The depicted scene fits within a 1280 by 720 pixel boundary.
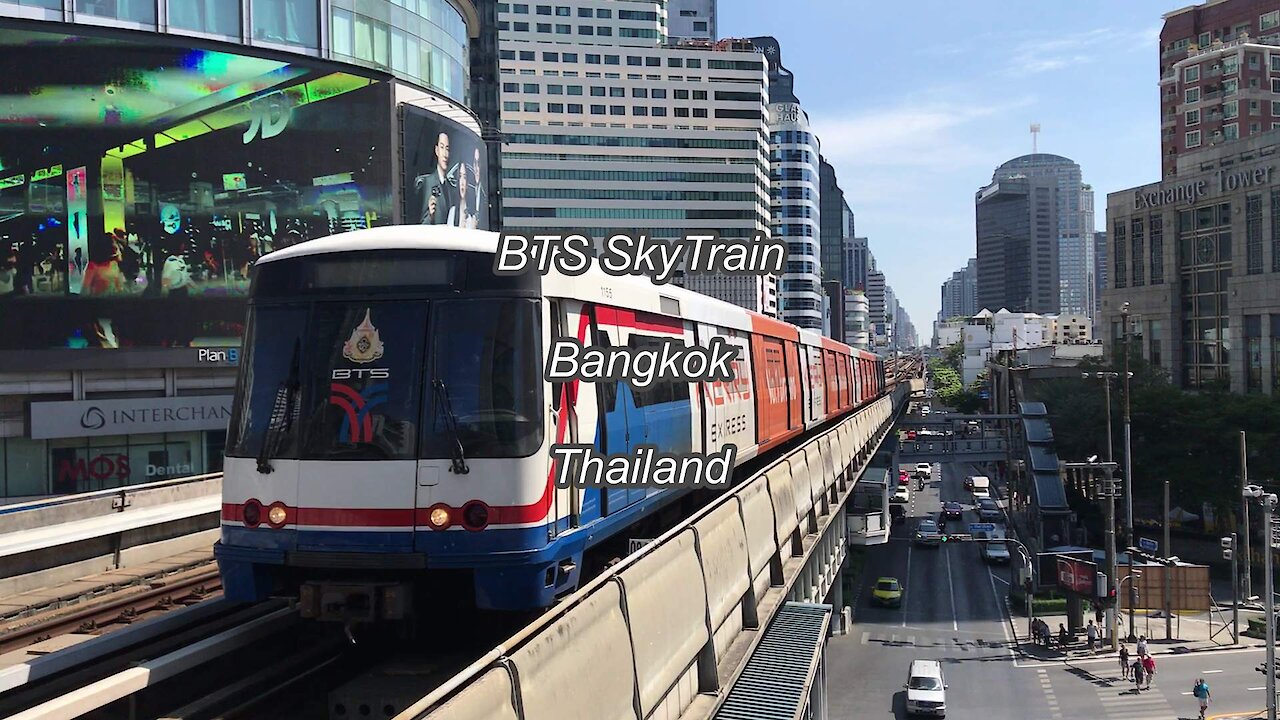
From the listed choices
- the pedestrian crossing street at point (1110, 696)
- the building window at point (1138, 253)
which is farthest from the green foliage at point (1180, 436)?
the pedestrian crossing street at point (1110, 696)

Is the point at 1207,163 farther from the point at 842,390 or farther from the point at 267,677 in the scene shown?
the point at 267,677

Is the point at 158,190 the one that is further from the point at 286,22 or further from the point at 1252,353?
the point at 1252,353

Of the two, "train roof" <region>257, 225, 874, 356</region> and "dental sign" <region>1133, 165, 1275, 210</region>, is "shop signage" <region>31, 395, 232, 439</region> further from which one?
"dental sign" <region>1133, 165, 1275, 210</region>

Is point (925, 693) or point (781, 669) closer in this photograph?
point (781, 669)

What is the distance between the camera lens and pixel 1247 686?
32.1 meters

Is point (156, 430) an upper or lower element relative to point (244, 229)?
lower

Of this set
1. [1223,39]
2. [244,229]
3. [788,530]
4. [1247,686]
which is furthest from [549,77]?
[788,530]

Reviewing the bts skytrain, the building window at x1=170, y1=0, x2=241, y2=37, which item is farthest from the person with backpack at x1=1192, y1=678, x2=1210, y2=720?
the building window at x1=170, y1=0, x2=241, y2=37

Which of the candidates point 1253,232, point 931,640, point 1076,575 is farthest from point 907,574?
point 1253,232

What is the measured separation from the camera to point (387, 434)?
8.26m

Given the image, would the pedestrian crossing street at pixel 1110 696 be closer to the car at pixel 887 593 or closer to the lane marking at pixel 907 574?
the lane marking at pixel 907 574

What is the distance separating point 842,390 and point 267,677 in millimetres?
29877

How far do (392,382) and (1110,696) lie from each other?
3000 centimetres

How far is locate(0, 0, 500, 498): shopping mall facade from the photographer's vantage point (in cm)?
3278
